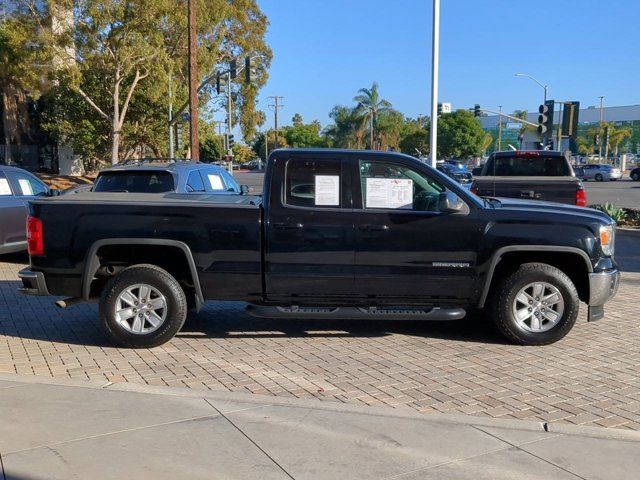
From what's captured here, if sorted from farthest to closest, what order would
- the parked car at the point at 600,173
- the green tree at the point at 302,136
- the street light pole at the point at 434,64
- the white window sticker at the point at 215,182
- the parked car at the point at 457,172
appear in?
the green tree at the point at 302,136
the parked car at the point at 600,173
the parked car at the point at 457,172
the street light pole at the point at 434,64
the white window sticker at the point at 215,182

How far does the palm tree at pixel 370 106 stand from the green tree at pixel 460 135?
16.8 metres

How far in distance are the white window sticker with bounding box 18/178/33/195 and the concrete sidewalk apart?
739 cm

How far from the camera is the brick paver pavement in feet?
17.0

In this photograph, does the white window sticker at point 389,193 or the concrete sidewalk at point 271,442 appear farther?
the white window sticker at point 389,193

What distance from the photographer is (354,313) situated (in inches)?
252

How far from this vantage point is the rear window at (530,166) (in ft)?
42.8

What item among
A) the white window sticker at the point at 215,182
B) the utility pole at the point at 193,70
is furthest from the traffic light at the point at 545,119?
the white window sticker at the point at 215,182

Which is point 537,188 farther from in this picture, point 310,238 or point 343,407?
point 343,407

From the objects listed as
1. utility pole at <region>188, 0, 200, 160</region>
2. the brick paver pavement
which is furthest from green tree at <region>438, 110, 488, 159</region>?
the brick paver pavement

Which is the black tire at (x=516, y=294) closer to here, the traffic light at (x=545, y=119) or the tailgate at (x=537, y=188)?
the tailgate at (x=537, y=188)

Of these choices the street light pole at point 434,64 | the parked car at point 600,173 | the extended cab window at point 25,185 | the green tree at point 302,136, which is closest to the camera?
the extended cab window at point 25,185

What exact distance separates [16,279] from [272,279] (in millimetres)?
6032

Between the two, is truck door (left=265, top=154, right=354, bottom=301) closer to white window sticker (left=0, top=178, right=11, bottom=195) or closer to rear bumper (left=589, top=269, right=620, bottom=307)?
rear bumper (left=589, top=269, right=620, bottom=307)

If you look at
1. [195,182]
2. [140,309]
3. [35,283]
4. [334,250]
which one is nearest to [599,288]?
[334,250]
